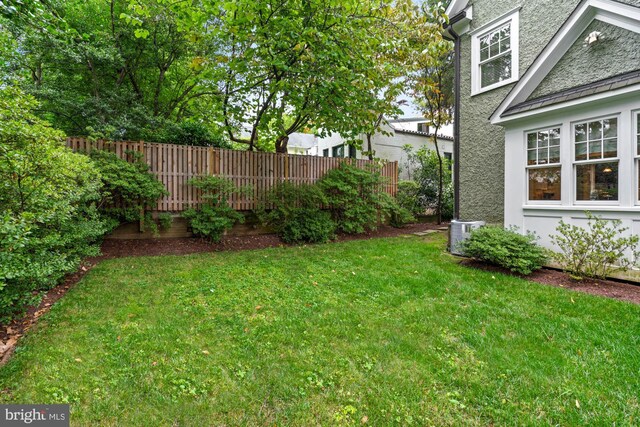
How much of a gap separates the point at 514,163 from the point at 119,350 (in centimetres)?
689

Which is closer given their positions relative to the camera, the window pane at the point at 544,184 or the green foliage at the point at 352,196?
the window pane at the point at 544,184

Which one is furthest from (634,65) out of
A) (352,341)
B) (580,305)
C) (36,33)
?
(36,33)

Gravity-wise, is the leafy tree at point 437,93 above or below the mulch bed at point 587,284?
above

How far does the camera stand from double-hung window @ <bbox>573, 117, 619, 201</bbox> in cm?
462

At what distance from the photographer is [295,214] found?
746 cm

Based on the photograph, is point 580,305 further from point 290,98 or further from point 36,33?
point 36,33

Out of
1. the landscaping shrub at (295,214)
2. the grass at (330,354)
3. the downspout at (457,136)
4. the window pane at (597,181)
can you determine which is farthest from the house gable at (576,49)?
the landscaping shrub at (295,214)

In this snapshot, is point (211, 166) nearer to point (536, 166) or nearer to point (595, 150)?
point (536, 166)

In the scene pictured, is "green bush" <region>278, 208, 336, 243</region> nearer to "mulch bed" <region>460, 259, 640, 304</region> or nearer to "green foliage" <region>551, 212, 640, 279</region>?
"mulch bed" <region>460, 259, 640, 304</region>

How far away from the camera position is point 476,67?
710cm

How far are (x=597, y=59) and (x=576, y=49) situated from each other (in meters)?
Answer: 0.41

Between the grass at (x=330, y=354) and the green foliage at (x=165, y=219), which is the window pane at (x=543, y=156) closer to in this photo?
the grass at (x=330, y=354)

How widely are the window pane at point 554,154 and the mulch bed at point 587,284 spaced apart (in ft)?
6.41

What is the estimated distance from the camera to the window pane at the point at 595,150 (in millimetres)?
4742
